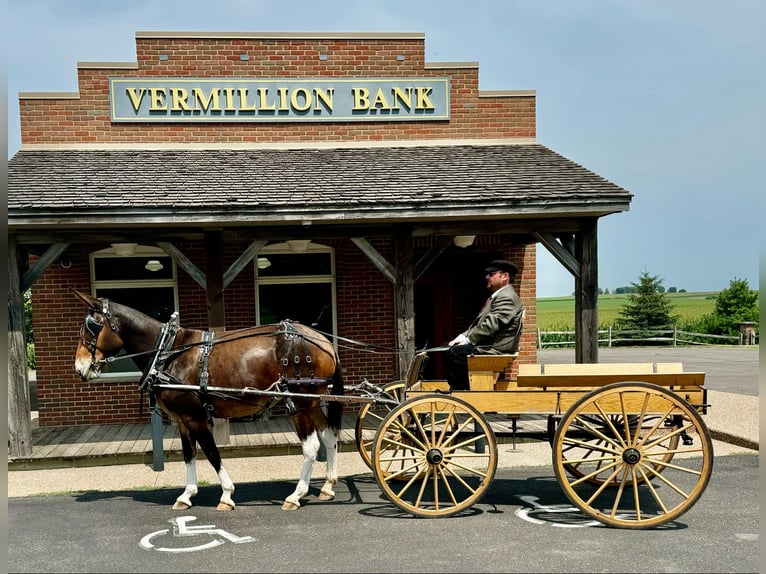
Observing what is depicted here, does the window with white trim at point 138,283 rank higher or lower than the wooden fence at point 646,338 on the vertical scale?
higher

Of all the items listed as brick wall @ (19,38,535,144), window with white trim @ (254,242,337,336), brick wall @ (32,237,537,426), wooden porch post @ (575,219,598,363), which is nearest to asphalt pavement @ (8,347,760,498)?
wooden porch post @ (575,219,598,363)

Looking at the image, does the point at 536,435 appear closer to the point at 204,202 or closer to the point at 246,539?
the point at 246,539

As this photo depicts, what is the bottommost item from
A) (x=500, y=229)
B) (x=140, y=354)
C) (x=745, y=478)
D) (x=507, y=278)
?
(x=745, y=478)

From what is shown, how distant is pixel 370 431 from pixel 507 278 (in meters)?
3.58

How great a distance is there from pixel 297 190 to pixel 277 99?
10.2 ft

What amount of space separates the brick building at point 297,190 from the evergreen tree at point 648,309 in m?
26.6

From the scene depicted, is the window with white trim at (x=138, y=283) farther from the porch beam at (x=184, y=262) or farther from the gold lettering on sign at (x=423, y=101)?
the gold lettering on sign at (x=423, y=101)

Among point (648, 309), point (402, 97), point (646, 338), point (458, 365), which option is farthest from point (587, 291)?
point (648, 309)

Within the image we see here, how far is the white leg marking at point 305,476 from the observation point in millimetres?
6184

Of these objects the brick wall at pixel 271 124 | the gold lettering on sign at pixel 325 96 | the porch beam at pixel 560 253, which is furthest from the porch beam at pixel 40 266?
the porch beam at pixel 560 253

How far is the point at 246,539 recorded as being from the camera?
212 inches

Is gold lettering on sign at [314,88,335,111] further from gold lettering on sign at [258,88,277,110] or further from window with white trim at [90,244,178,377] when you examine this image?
window with white trim at [90,244,178,377]

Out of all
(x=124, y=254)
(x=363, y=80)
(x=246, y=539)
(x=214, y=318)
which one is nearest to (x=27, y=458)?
(x=214, y=318)

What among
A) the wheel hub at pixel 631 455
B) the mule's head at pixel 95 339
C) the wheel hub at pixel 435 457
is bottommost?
the wheel hub at pixel 435 457
